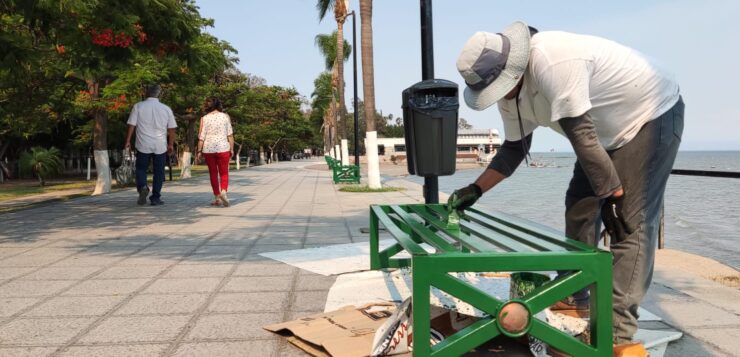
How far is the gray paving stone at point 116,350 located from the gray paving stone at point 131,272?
5.38 feet

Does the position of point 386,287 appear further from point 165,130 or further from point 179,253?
point 165,130

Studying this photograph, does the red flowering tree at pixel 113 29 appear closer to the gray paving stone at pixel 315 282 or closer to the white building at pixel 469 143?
the gray paving stone at pixel 315 282

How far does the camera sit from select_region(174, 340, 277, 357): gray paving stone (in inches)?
104

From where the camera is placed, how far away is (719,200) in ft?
56.1

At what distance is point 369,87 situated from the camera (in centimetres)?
1563

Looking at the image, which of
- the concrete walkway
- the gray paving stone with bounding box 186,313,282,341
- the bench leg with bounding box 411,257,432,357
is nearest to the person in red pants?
the concrete walkway

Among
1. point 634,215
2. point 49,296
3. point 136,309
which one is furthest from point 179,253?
point 634,215

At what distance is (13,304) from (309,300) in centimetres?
181

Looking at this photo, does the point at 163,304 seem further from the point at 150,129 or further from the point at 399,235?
the point at 150,129

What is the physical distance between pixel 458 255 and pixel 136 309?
2304mm

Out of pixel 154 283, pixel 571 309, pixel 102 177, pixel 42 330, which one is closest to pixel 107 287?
pixel 154 283

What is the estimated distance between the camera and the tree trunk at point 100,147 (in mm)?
13320

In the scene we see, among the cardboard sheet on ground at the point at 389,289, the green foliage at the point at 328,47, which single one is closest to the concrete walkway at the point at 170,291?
the cardboard sheet on ground at the point at 389,289

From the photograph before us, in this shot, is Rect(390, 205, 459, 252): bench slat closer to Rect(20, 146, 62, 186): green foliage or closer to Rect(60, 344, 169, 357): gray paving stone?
Rect(60, 344, 169, 357): gray paving stone
